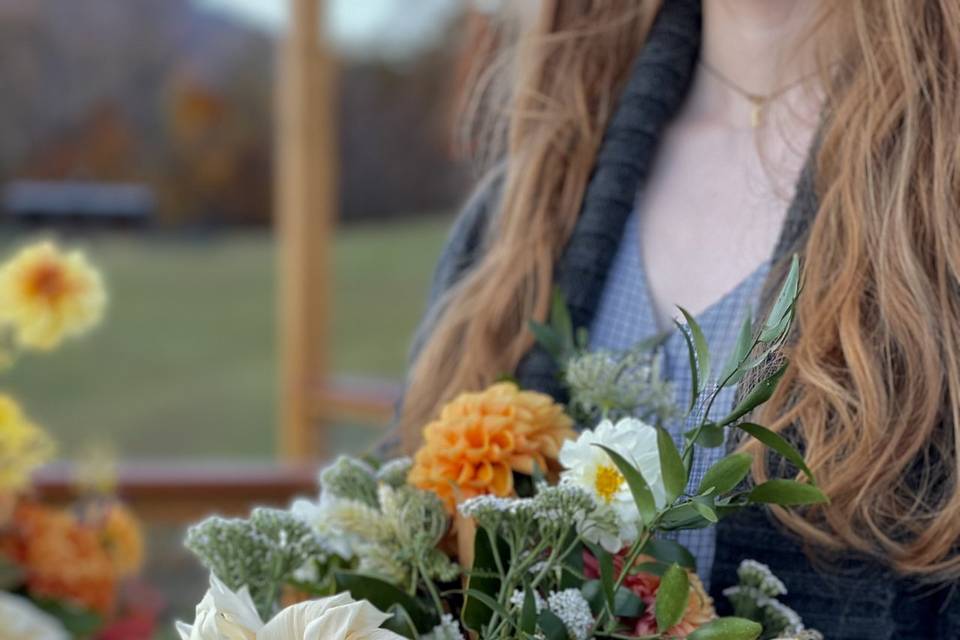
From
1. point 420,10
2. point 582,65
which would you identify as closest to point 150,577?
point 420,10

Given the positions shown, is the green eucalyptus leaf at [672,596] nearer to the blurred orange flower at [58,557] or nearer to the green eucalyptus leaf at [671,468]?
the green eucalyptus leaf at [671,468]

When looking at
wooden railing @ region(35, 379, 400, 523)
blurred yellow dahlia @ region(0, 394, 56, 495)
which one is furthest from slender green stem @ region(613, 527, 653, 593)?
wooden railing @ region(35, 379, 400, 523)

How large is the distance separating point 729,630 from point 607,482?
117mm

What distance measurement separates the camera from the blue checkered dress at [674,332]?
38.2 inches

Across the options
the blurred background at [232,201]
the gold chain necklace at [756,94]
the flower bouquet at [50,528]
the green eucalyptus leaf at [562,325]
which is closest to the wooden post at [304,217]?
the blurred background at [232,201]

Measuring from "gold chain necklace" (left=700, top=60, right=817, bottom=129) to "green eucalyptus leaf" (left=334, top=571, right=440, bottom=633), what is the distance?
641 millimetres

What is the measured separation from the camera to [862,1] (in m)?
1.01

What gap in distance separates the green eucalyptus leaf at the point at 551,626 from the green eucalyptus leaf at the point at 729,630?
7 cm

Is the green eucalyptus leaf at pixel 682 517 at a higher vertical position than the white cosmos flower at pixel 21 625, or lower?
higher

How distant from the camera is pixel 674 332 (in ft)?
3.45

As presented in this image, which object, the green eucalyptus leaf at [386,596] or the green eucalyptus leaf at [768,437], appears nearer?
the green eucalyptus leaf at [768,437]

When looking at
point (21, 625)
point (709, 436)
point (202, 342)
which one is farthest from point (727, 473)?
point (202, 342)

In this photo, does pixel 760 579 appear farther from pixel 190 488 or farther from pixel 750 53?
pixel 190 488

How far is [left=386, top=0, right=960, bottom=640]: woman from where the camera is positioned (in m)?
0.88
